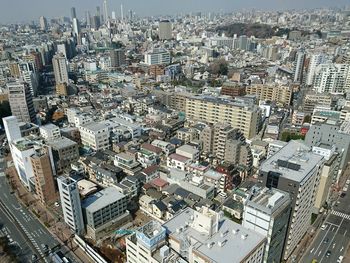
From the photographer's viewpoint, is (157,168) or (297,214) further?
(157,168)

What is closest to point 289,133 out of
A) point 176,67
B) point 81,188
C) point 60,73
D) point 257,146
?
point 257,146

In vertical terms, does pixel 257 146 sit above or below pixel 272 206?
below

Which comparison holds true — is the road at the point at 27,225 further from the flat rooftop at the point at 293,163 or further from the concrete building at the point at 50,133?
the flat rooftop at the point at 293,163

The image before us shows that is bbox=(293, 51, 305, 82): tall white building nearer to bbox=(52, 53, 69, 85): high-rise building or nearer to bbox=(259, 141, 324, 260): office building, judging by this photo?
bbox=(259, 141, 324, 260): office building

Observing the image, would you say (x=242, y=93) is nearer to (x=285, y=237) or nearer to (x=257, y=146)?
(x=257, y=146)

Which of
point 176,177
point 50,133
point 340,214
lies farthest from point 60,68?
point 340,214

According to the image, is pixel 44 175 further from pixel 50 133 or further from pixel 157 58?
pixel 157 58

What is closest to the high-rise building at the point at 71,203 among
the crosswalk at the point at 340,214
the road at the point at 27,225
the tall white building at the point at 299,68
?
the road at the point at 27,225
